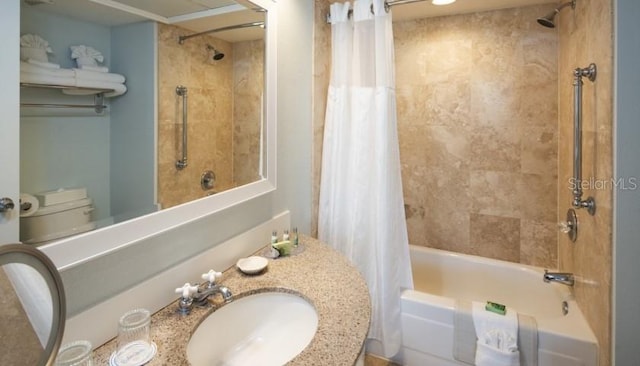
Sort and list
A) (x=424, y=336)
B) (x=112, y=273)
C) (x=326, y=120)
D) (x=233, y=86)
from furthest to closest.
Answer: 1. (x=326, y=120)
2. (x=424, y=336)
3. (x=233, y=86)
4. (x=112, y=273)

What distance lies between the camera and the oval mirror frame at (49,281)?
63 cm

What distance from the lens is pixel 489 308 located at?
175 centimetres

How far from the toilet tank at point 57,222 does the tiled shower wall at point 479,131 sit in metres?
1.32

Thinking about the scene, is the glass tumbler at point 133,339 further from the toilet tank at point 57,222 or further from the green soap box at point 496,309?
the green soap box at point 496,309

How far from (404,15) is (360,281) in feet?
6.92

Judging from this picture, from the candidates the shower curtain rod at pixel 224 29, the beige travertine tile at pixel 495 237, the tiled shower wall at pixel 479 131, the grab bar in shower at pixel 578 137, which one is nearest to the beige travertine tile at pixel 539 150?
the tiled shower wall at pixel 479 131

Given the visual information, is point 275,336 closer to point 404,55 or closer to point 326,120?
point 326,120

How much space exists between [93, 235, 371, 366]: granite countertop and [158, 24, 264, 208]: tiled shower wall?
14.4 inches

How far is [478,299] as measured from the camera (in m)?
2.45

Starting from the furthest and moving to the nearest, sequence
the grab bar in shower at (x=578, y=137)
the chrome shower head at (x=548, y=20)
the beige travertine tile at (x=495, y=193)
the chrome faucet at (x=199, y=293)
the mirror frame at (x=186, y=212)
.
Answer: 1. the beige travertine tile at (x=495, y=193)
2. the chrome shower head at (x=548, y=20)
3. the grab bar in shower at (x=578, y=137)
4. the chrome faucet at (x=199, y=293)
5. the mirror frame at (x=186, y=212)

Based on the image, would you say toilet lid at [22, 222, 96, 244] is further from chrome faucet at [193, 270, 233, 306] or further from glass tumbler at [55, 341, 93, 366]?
chrome faucet at [193, 270, 233, 306]

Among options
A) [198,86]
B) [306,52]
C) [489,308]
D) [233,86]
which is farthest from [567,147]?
[198,86]

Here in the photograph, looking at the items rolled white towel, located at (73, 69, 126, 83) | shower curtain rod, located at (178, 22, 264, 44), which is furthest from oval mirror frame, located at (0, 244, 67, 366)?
shower curtain rod, located at (178, 22, 264, 44)

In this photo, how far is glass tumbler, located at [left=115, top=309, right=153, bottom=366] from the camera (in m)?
0.81
